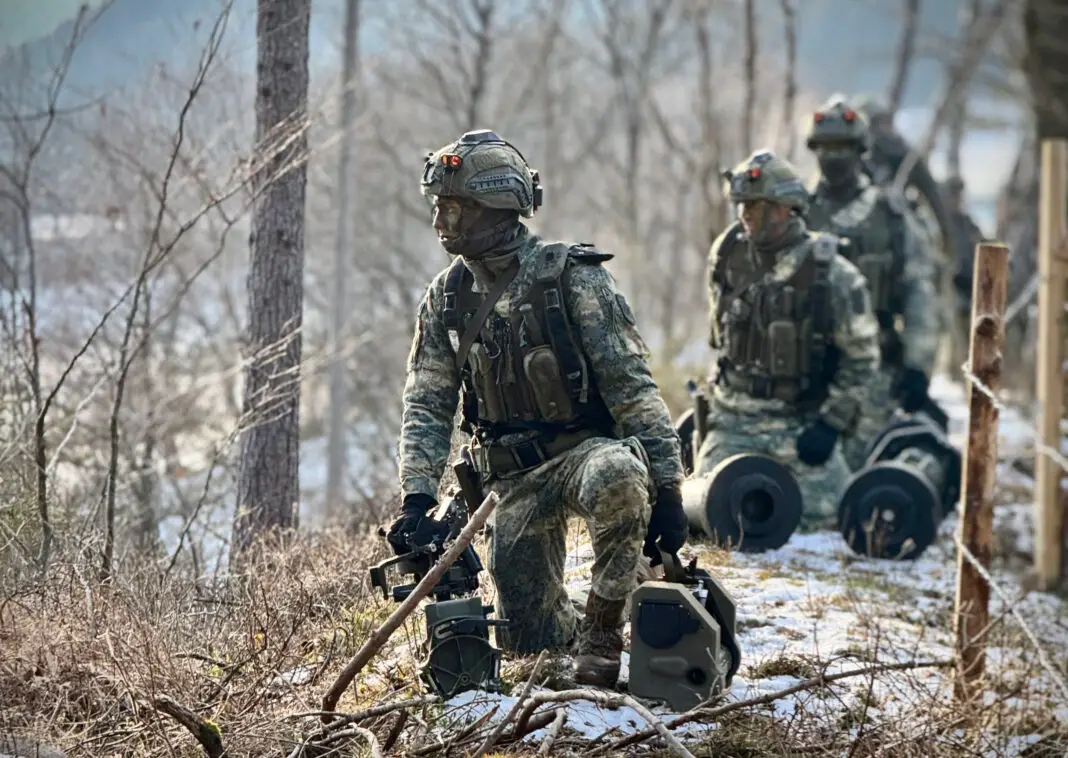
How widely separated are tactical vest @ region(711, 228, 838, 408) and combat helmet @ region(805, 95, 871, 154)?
2316mm

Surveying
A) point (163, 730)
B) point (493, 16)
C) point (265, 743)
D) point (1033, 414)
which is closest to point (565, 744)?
point (265, 743)

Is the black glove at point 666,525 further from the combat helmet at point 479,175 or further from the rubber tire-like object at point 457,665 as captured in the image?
the combat helmet at point 479,175

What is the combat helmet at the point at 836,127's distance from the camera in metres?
11.0

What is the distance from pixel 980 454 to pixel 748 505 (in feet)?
7.14

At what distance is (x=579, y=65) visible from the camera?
46.1 meters

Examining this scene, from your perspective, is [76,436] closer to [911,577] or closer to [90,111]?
[90,111]

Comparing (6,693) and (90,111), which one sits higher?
(90,111)

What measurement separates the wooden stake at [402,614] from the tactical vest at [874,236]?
7371mm

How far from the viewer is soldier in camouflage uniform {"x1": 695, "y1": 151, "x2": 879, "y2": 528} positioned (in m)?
8.78

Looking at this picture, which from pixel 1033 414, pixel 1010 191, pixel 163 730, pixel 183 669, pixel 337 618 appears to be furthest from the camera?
pixel 1010 191

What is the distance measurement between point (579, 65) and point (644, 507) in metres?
42.3

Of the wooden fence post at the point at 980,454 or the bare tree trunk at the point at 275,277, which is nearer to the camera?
the wooden fence post at the point at 980,454

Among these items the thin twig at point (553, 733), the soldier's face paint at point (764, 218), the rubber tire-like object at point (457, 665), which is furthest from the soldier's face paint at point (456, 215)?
the soldier's face paint at point (764, 218)

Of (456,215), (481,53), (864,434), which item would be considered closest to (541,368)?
(456,215)
